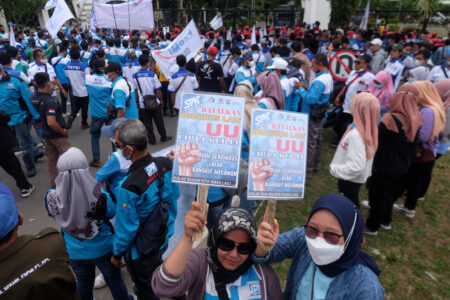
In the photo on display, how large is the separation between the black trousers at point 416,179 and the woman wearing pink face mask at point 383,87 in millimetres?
1563

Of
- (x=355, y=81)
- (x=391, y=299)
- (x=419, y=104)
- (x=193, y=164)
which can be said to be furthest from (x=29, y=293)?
(x=355, y=81)

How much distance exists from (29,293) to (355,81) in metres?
5.93

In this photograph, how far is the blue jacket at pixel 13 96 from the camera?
500 cm

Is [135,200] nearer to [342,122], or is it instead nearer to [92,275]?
[92,275]

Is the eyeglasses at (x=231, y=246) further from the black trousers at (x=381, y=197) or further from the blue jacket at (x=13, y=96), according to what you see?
the blue jacket at (x=13, y=96)

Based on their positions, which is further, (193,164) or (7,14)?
(7,14)

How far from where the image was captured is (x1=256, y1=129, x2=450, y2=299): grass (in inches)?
130

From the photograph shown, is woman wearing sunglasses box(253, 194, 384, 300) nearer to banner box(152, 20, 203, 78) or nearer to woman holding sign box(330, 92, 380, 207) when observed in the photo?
woman holding sign box(330, 92, 380, 207)

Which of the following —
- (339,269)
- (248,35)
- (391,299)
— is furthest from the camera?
(248,35)

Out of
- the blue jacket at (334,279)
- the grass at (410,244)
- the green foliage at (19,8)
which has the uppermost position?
the green foliage at (19,8)

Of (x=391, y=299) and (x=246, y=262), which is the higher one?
(x=246, y=262)

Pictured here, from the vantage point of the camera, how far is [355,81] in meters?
5.68

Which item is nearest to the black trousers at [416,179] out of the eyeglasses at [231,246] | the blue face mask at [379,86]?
the blue face mask at [379,86]

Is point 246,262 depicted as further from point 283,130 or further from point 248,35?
point 248,35
